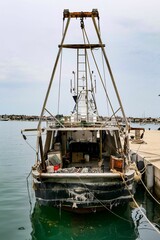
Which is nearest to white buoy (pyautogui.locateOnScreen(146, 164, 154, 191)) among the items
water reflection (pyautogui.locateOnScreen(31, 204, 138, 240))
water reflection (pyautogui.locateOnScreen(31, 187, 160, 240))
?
water reflection (pyautogui.locateOnScreen(31, 187, 160, 240))

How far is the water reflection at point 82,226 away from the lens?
10000 mm

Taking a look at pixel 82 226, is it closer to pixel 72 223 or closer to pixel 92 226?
pixel 92 226

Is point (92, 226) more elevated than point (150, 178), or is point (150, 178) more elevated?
point (150, 178)

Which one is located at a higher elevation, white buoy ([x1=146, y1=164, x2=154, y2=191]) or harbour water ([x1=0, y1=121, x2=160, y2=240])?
white buoy ([x1=146, y1=164, x2=154, y2=191])

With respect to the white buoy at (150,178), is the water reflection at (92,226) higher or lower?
lower

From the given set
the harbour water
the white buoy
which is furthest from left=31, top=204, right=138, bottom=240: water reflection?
the white buoy

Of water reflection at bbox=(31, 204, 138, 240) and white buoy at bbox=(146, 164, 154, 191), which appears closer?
water reflection at bbox=(31, 204, 138, 240)

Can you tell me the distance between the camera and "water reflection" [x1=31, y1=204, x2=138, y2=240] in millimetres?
10000

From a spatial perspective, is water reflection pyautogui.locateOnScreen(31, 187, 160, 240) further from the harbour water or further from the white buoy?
the white buoy

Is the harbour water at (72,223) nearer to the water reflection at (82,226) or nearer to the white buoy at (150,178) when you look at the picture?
the water reflection at (82,226)

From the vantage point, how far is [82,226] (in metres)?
10.4

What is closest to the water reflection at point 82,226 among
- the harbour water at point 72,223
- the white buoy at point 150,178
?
the harbour water at point 72,223

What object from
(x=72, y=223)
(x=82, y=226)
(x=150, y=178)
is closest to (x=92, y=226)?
(x=82, y=226)

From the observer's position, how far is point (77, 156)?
14703 millimetres
